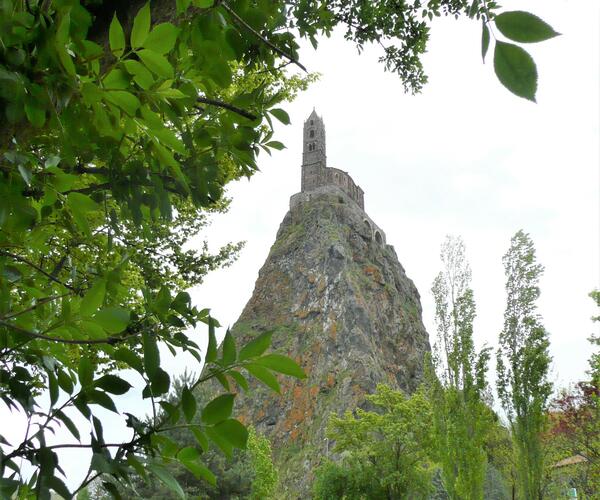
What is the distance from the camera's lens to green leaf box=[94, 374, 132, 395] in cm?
95

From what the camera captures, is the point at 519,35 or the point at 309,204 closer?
the point at 519,35

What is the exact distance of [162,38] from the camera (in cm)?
74

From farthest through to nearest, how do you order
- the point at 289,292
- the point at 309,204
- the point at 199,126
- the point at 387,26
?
the point at 309,204 → the point at 289,292 → the point at 387,26 → the point at 199,126

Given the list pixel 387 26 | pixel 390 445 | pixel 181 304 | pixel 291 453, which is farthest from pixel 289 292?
pixel 181 304

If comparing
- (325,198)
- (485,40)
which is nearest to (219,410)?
(485,40)

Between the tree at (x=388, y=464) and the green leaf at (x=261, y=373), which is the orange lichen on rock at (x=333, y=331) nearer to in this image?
the tree at (x=388, y=464)

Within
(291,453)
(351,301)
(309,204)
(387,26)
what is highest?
(309,204)

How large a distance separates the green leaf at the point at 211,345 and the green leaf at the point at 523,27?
1.86ft

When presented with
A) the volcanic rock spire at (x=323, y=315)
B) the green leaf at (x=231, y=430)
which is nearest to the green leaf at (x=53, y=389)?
the green leaf at (x=231, y=430)

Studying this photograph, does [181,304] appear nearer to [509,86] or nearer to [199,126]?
[199,126]

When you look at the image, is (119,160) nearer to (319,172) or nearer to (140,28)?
(140,28)

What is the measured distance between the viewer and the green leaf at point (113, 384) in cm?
95

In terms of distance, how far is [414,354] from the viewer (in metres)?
65.2

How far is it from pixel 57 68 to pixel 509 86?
0.69m
